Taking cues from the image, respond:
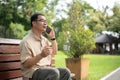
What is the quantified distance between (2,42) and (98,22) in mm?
64243

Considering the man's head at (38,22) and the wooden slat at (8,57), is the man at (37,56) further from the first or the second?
the wooden slat at (8,57)

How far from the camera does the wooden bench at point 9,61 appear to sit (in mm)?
4293

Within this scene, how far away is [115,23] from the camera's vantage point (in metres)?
63.7

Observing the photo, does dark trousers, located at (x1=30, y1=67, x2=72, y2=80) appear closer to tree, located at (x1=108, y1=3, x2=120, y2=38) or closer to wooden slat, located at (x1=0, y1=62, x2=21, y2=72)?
wooden slat, located at (x1=0, y1=62, x2=21, y2=72)

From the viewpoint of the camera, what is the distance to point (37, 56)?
3678mm

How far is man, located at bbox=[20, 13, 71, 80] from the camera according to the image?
12.3 feet

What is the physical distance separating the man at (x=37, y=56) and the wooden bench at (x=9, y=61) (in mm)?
439

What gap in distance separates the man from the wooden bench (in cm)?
44

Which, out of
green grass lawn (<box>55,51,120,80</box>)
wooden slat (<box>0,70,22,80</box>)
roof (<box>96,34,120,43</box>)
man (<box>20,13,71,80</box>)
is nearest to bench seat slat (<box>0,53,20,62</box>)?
wooden slat (<box>0,70,22,80</box>)

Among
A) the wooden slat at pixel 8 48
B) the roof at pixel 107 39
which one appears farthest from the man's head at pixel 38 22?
the roof at pixel 107 39

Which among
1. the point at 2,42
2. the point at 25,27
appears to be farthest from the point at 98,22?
the point at 2,42

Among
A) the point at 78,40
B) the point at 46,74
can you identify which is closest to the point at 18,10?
the point at 78,40

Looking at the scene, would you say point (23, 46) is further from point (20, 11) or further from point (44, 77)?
point (20, 11)

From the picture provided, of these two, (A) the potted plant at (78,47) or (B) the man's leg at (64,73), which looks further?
(A) the potted plant at (78,47)
